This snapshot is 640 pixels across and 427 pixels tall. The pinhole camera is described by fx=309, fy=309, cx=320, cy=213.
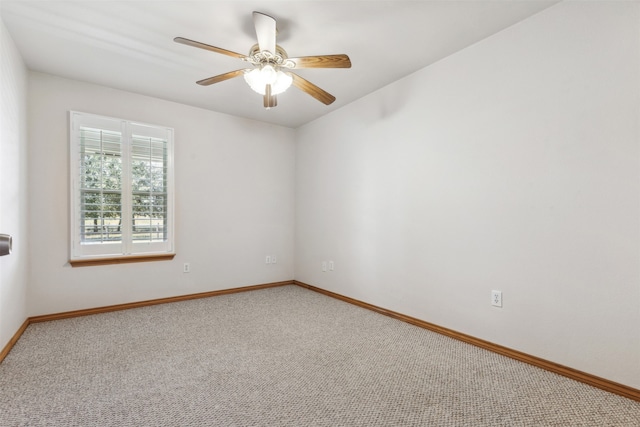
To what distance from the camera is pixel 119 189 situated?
3.49m

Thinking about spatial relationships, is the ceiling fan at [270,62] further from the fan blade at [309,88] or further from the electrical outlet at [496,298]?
the electrical outlet at [496,298]

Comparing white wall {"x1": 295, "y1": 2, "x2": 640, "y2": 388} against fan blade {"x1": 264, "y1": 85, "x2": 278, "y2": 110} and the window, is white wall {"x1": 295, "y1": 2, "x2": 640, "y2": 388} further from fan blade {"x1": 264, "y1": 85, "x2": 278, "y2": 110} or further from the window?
the window

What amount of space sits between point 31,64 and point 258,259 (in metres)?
3.24

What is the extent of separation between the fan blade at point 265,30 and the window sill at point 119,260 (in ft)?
9.09

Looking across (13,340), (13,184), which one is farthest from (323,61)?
(13,340)

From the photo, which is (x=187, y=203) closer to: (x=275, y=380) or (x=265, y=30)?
(x=265, y=30)

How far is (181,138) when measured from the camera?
3.95 m

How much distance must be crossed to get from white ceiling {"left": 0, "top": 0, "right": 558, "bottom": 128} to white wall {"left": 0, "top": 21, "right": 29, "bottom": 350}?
0.24 meters

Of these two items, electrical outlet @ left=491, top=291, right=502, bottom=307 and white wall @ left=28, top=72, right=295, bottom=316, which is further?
white wall @ left=28, top=72, right=295, bottom=316

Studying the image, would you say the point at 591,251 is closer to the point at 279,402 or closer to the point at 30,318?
the point at 279,402

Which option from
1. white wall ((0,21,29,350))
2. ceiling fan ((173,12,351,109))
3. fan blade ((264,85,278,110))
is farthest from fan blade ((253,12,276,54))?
white wall ((0,21,29,350))

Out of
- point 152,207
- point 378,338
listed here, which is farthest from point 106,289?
point 378,338

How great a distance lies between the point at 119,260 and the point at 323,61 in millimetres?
3097

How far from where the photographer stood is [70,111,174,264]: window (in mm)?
3291
